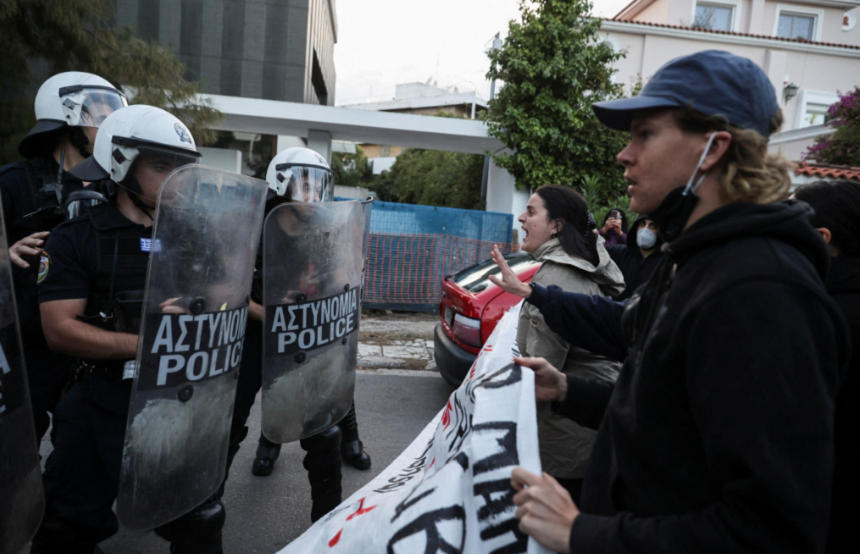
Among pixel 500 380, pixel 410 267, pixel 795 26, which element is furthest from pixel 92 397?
pixel 795 26

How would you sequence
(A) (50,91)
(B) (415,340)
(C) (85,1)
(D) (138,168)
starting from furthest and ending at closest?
(B) (415,340) → (C) (85,1) → (A) (50,91) → (D) (138,168)

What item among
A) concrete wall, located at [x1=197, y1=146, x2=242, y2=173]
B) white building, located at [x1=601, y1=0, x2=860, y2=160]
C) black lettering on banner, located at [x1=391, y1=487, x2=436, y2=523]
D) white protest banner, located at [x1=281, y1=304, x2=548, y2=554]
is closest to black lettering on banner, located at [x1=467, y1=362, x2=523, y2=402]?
white protest banner, located at [x1=281, y1=304, x2=548, y2=554]

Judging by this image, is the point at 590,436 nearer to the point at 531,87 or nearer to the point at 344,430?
the point at 344,430

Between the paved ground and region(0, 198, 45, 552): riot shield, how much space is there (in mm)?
1614

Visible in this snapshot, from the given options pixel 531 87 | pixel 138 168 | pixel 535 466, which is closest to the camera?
pixel 535 466

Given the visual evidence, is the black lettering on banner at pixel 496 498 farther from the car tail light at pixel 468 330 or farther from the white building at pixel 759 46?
the white building at pixel 759 46

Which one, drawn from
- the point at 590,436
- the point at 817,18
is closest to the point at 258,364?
the point at 590,436

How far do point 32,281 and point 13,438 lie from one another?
1514 millimetres

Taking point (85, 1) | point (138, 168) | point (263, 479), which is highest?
point (85, 1)

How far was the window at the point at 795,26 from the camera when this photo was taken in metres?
21.1

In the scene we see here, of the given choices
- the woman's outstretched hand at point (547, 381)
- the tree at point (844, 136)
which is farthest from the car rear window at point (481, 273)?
the tree at point (844, 136)

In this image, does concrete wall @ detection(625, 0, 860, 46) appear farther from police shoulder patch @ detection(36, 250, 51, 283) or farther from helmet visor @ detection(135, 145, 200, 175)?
police shoulder patch @ detection(36, 250, 51, 283)

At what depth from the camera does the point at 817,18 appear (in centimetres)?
2127

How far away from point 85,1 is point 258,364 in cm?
573
